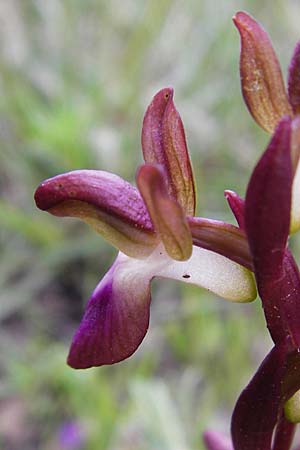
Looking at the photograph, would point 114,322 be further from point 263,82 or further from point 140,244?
point 263,82

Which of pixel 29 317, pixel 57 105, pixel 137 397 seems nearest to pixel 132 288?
pixel 137 397

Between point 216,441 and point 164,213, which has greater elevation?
point 164,213

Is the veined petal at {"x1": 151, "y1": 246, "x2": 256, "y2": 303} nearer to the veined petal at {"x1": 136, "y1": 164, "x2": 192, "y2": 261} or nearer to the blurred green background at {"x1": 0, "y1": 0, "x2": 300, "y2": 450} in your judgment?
the veined petal at {"x1": 136, "y1": 164, "x2": 192, "y2": 261}

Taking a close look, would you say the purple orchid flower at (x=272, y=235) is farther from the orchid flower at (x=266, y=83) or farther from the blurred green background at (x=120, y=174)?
the blurred green background at (x=120, y=174)

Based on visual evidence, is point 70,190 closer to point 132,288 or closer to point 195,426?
point 132,288

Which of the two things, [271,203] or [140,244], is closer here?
[271,203]

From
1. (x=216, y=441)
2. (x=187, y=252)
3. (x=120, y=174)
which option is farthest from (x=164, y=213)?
(x=120, y=174)

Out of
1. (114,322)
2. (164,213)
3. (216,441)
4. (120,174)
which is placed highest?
(164,213)
